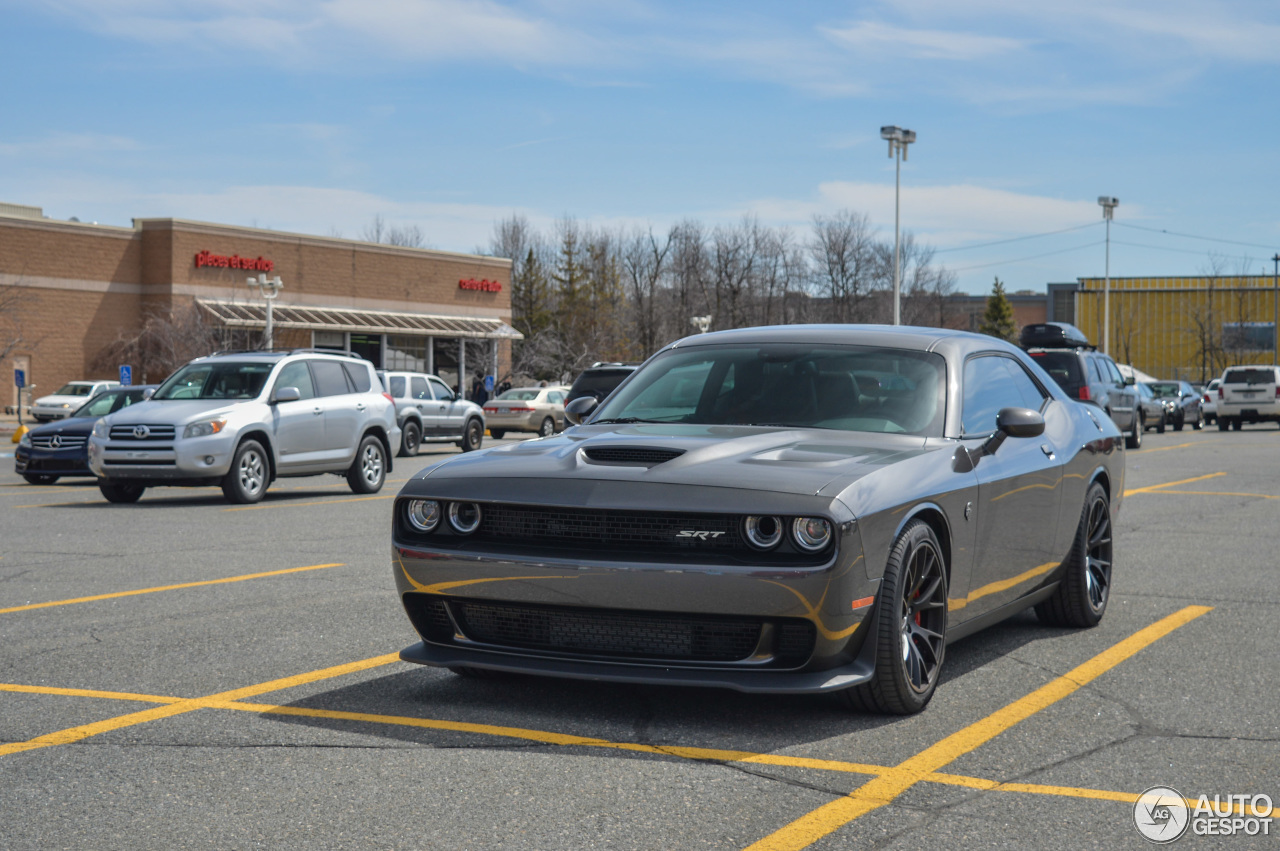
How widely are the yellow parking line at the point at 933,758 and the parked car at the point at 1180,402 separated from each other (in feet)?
121

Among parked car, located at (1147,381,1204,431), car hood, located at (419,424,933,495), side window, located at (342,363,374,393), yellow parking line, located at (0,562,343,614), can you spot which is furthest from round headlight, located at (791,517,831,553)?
parked car, located at (1147,381,1204,431)

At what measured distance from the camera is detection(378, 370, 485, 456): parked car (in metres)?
28.1

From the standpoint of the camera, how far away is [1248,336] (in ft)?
319

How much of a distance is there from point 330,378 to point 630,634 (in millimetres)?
12660

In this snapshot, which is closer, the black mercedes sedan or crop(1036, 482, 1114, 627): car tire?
the black mercedes sedan

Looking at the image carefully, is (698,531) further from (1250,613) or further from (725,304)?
(725,304)

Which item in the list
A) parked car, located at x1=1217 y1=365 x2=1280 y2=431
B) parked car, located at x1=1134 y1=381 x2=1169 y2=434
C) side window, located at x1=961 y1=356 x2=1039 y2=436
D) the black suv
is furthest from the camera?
parked car, located at x1=1217 y1=365 x2=1280 y2=431

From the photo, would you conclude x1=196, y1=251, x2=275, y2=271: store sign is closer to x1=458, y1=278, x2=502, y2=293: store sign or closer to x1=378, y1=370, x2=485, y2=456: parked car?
x1=458, y1=278, x2=502, y2=293: store sign

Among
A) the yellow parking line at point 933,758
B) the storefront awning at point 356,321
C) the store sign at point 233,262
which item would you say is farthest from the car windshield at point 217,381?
the store sign at point 233,262

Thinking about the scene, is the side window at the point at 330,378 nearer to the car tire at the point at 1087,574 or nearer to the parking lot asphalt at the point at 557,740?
the parking lot asphalt at the point at 557,740

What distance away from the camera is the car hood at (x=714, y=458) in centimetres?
486

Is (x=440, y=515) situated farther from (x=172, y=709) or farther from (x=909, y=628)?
(x=909, y=628)

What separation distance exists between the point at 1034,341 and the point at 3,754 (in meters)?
24.1

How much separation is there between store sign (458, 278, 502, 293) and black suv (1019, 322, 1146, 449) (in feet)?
140
